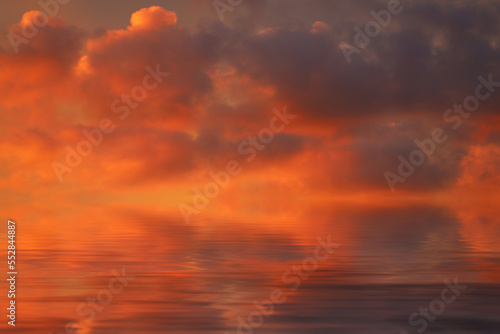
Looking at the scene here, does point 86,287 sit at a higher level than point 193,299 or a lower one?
higher

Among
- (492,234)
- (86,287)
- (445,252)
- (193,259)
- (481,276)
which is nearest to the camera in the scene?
(86,287)

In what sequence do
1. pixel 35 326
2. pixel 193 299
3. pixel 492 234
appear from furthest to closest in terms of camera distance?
1. pixel 492 234
2. pixel 193 299
3. pixel 35 326

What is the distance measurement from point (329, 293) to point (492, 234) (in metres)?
19.4

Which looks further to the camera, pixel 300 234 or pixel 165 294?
pixel 300 234

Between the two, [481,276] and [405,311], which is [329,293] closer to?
[405,311]

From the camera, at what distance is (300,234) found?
31891 millimetres

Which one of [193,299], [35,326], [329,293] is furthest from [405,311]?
[35,326]

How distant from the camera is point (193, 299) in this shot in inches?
547

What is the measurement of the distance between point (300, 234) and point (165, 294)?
59.0 ft

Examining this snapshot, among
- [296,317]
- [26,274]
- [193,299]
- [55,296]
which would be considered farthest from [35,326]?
[26,274]

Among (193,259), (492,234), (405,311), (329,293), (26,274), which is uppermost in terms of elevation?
(492,234)

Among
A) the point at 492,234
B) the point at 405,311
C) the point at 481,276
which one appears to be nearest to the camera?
the point at 405,311

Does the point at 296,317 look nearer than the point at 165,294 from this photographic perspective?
Yes

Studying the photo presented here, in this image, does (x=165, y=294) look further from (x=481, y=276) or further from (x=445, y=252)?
(x=445, y=252)
